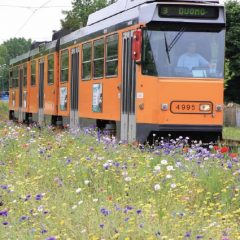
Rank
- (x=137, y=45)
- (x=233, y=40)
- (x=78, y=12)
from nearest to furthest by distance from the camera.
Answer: (x=137, y=45) → (x=233, y=40) → (x=78, y=12)

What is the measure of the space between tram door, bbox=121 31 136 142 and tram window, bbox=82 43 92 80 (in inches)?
105

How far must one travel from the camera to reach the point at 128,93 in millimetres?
13375

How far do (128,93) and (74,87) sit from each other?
464 centimetres

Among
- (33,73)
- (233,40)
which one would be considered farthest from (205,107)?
(233,40)

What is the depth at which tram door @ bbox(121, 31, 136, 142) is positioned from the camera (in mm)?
13094

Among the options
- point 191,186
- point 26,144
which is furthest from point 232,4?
point 191,186

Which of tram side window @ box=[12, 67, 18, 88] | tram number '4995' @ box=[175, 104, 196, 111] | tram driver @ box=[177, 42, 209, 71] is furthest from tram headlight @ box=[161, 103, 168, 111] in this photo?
tram side window @ box=[12, 67, 18, 88]

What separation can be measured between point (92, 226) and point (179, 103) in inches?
331

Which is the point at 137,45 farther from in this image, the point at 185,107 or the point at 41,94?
the point at 41,94

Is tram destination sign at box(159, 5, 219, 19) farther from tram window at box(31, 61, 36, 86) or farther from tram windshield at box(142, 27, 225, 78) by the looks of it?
tram window at box(31, 61, 36, 86)

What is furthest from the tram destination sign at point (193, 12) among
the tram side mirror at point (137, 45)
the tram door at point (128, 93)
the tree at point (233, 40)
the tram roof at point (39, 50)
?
the tree at point (233, 40)

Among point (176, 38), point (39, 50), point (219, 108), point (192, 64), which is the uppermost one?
point (39, 50)

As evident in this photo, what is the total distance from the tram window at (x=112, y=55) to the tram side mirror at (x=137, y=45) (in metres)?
1.27

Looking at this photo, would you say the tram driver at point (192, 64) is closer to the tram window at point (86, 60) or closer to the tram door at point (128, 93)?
the tram door at point (128, 93)
